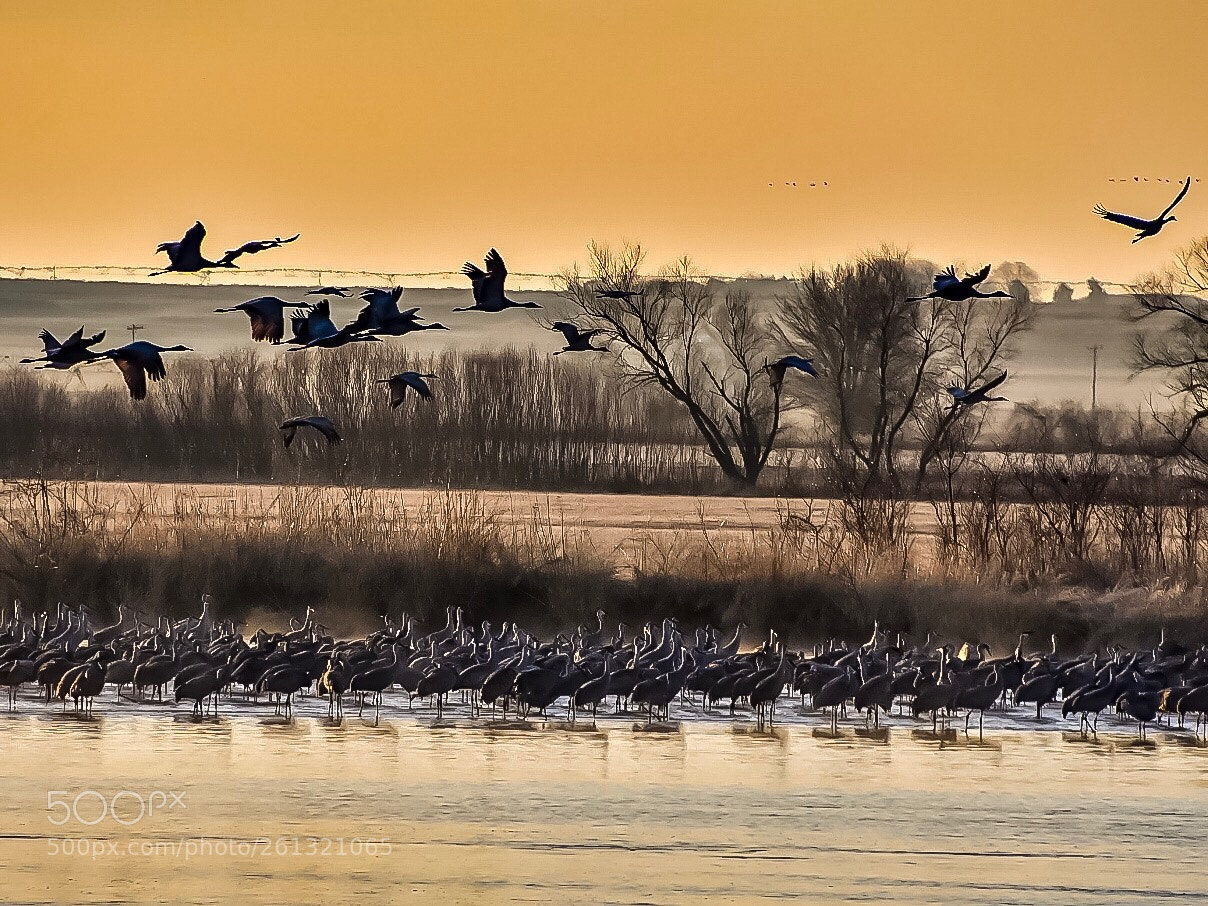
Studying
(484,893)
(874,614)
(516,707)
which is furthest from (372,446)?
(484,893)

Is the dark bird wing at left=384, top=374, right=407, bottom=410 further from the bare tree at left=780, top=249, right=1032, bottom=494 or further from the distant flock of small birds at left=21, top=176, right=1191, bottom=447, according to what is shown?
the bare tree at left=780, top=249, right=1032, bottom=494

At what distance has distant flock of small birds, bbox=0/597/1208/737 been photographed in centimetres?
1562

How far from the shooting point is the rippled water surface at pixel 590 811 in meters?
10.7

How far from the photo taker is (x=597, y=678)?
15.8 meters

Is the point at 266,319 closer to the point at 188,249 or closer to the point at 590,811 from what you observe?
the point at 188,249

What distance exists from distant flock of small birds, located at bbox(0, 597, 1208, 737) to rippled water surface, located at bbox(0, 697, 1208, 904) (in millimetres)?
285

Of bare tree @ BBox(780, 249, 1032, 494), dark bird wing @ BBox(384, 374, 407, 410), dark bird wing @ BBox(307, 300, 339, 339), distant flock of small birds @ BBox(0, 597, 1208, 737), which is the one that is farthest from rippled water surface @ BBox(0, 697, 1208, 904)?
bare tree @ BBox(780, 249, 1032, 494)

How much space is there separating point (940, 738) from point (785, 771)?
7.34 ft

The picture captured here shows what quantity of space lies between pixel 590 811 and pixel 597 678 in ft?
11.2

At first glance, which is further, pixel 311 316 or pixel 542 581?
pixel 542 581

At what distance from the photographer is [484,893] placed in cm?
1041

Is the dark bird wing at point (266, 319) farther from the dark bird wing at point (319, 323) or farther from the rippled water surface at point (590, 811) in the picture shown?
the rippled water surface at point (590, 811)

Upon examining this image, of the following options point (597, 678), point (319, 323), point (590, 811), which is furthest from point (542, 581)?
point (590, 811)

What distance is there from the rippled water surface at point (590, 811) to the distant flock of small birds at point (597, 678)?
29 centimetres
